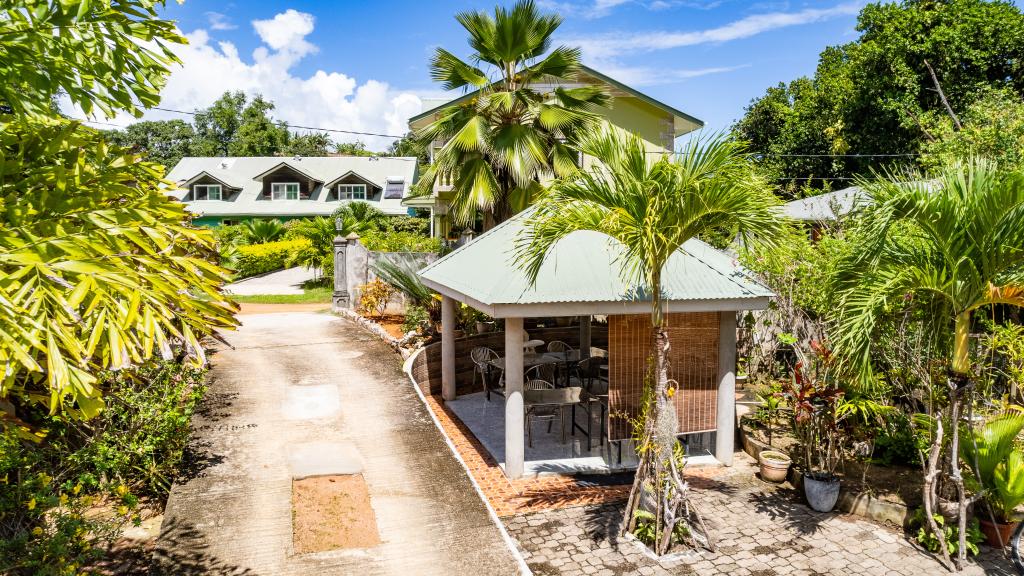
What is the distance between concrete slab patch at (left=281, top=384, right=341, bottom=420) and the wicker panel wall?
5359mm

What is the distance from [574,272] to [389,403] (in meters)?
4.84

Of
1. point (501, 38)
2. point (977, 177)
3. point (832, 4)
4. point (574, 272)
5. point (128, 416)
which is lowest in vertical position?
point (128, 416)

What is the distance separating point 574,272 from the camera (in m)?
10.1

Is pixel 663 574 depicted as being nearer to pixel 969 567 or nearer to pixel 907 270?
pixel 969 567

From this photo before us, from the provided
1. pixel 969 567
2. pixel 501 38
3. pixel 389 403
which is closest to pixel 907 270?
pixel 969 567

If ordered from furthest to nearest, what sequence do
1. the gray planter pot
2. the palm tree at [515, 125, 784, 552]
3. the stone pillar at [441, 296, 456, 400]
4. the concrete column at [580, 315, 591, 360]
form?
the concrete column at [580, 315, 591, 360], the stone pillar at [441, 296, 456, 400], the gray planter pot, the palm tree at [515, 125, 784, 552]

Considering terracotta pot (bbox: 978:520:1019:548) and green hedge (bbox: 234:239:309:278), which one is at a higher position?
green hedge (bbox: 234:239:309:278)

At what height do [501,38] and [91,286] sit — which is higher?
[501,38]

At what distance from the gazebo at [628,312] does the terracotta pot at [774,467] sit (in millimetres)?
679

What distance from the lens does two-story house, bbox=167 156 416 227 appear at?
136 feet

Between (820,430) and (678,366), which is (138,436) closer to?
(678,366)

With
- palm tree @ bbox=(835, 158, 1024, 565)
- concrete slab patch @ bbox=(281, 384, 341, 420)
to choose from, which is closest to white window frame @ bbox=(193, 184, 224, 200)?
concrete slab patch @ bbox=(281, 384, 341, 420)

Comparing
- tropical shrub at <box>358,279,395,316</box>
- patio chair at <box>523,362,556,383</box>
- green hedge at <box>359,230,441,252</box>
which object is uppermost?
green hedge at <box>359,230,441,252</box>

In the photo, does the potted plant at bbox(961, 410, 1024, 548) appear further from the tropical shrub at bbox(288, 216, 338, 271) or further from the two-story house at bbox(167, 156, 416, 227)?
the two-story house at bbox(167, 156, 416, 227)
